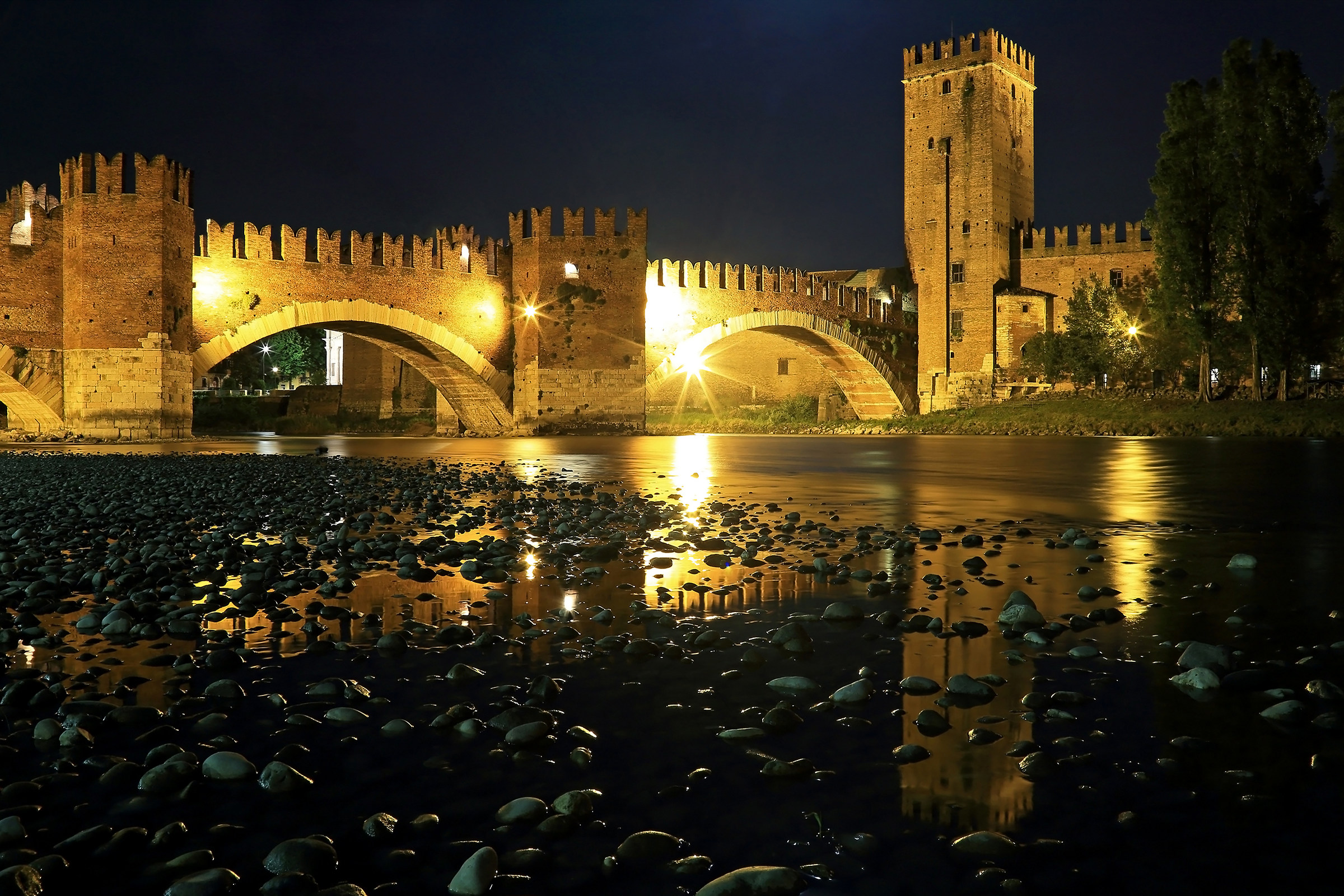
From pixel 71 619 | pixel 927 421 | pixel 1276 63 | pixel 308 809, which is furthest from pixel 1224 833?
pixel 927 421

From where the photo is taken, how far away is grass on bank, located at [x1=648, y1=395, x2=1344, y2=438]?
2356 cm

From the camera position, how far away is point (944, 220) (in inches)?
1832

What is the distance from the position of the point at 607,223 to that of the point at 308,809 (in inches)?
1247

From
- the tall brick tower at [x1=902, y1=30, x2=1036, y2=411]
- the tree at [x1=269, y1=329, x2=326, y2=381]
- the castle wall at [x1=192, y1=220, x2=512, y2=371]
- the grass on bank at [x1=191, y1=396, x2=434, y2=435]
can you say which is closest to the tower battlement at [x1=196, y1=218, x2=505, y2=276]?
the castle wall at [x1=192, y1=220, x2=512, y2=371]

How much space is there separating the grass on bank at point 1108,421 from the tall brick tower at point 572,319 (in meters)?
3.10

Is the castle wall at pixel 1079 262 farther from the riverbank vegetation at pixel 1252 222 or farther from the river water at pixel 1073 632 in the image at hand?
the river water at pixel 1073 632

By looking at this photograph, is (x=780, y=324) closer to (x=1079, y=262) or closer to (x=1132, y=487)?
(x=1079, y=262)

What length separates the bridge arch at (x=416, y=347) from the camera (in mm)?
26695

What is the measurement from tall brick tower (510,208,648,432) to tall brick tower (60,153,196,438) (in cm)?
1109

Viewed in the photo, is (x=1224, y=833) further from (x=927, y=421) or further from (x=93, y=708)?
(x=927, y=421)

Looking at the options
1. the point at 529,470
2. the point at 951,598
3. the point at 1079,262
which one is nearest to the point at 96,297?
the point at 529,470

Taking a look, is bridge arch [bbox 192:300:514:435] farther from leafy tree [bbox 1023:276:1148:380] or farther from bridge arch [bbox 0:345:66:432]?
leafy tree [bbox 1023:276:1148:380]

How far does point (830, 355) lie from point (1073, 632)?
4319 centimetres

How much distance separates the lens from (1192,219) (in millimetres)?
27000
